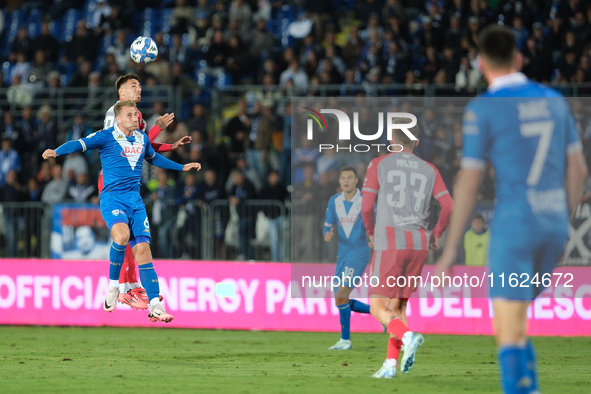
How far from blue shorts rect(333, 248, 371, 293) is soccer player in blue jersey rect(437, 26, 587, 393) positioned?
289 inches

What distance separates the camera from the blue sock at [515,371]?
598 centimetres

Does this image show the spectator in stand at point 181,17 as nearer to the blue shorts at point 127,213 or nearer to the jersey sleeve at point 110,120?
the jersey sleeve at point 110,120

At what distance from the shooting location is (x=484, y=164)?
6098mm

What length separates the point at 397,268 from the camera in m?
9.96

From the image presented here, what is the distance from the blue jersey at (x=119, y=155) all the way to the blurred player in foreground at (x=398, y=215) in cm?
338

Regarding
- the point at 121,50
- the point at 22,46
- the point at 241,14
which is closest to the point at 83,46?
the point at 121,50

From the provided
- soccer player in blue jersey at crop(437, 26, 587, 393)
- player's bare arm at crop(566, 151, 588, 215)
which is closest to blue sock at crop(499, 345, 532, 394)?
soccer player in blue jersey at crop(437, 26, 587, 393)

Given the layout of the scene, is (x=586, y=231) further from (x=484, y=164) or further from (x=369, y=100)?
(x=484, y=164)

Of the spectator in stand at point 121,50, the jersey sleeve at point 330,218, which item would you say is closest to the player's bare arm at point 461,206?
the jersey sleeve at point 330,218

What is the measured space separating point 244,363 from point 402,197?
289 cm

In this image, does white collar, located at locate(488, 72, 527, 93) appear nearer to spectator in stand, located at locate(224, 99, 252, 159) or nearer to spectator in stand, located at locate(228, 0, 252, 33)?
spectator in stand, located at locate(224, 99, 252, 159)

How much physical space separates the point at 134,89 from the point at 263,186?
7.01 metres

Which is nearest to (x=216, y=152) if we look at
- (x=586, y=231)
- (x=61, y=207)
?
(x=61, y=207)

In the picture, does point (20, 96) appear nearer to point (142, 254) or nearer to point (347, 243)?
point (347, 243)
